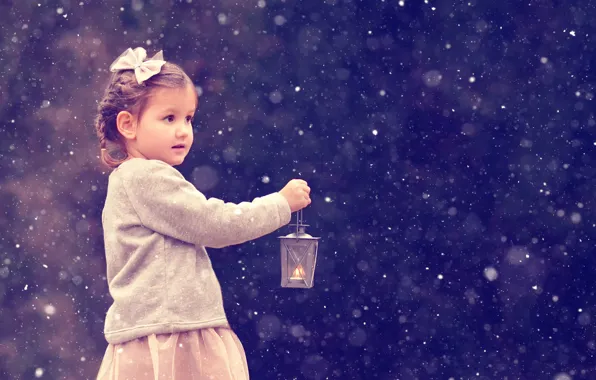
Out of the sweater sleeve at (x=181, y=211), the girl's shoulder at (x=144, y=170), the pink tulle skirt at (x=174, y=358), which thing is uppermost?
the girl's shoulder at (x=144, y=170)

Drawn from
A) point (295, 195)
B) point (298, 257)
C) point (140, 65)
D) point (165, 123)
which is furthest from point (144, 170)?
point (298, 257)

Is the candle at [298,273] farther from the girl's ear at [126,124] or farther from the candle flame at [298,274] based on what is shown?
the girl's ear at [126,124]

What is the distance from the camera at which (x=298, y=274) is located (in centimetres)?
299

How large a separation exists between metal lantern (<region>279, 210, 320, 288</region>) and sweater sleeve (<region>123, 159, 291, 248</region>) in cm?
50

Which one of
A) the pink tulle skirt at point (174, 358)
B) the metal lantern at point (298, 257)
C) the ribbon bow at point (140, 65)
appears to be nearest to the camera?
the pink tulle skirt at point (174, 358)

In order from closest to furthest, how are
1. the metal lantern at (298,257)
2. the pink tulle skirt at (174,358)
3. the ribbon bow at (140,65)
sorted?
the pink tulle skirt at (174,358), the ribbon bow at (140,65), the metal lantern at (298,257)

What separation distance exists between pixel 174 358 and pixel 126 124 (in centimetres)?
71

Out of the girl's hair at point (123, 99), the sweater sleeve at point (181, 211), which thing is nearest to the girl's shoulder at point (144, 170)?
the sweater sleeve at point (181, 211)

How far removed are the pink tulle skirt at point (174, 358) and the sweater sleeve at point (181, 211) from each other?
0.94 feet

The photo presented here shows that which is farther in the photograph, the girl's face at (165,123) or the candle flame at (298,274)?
the candle flame at (298,274)

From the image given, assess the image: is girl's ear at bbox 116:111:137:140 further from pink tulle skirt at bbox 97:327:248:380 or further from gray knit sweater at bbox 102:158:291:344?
pink tulle skirt at bbox 97:327:248:380

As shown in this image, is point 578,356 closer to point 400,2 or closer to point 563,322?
point 563,322

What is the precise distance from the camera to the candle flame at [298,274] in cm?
298

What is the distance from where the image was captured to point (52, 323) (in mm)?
4008
